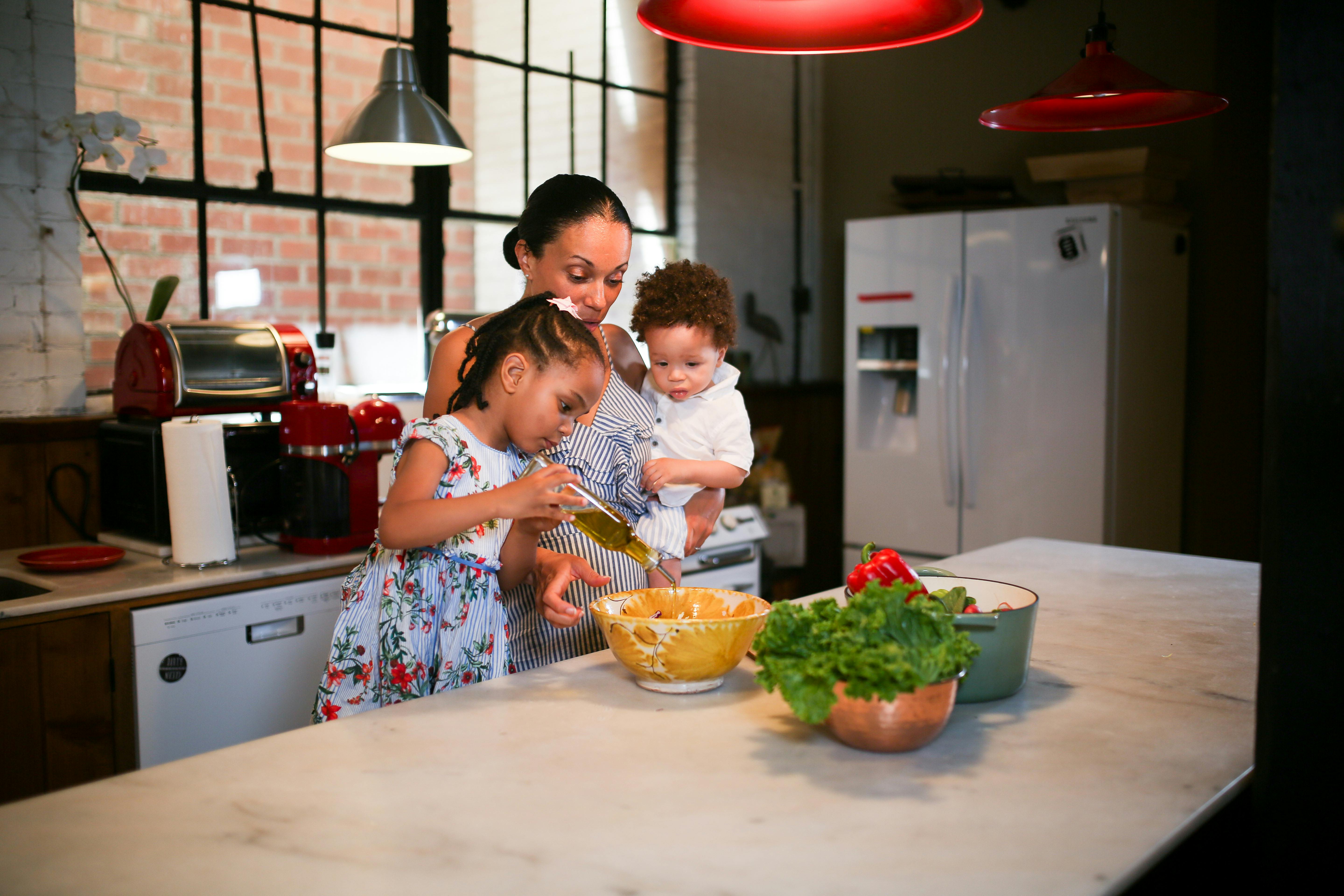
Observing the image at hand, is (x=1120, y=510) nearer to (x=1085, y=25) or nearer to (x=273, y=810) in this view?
(x=1085, y=25)

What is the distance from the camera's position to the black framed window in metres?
2.85

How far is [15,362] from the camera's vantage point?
8.31ft

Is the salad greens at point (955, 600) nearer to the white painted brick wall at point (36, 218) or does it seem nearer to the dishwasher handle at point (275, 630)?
the dishwasher handle at point (275, 630)

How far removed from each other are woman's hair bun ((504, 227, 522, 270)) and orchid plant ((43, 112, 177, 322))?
135cm

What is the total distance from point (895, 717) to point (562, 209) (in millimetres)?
952

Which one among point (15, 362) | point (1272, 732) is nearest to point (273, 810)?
point (1272, 732)

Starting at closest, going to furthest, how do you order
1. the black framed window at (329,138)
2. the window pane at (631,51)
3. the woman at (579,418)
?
the woman at (579,418), the black framed window at (329,138), the window pane at (631,51)

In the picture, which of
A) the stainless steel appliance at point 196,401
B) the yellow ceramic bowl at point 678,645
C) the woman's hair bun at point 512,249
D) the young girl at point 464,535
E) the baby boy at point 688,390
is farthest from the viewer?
the stainless steel appliance at point 196,401

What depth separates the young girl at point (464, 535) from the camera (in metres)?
1.44

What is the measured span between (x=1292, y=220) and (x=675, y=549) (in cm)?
121

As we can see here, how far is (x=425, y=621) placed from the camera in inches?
60.7

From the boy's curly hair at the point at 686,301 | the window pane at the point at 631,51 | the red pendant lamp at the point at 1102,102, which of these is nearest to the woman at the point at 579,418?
the boy's curly hair at the point at 686,301

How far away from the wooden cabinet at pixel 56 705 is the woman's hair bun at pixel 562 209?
118 centimetres

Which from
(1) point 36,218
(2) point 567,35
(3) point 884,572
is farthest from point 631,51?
(3) point 884,572
